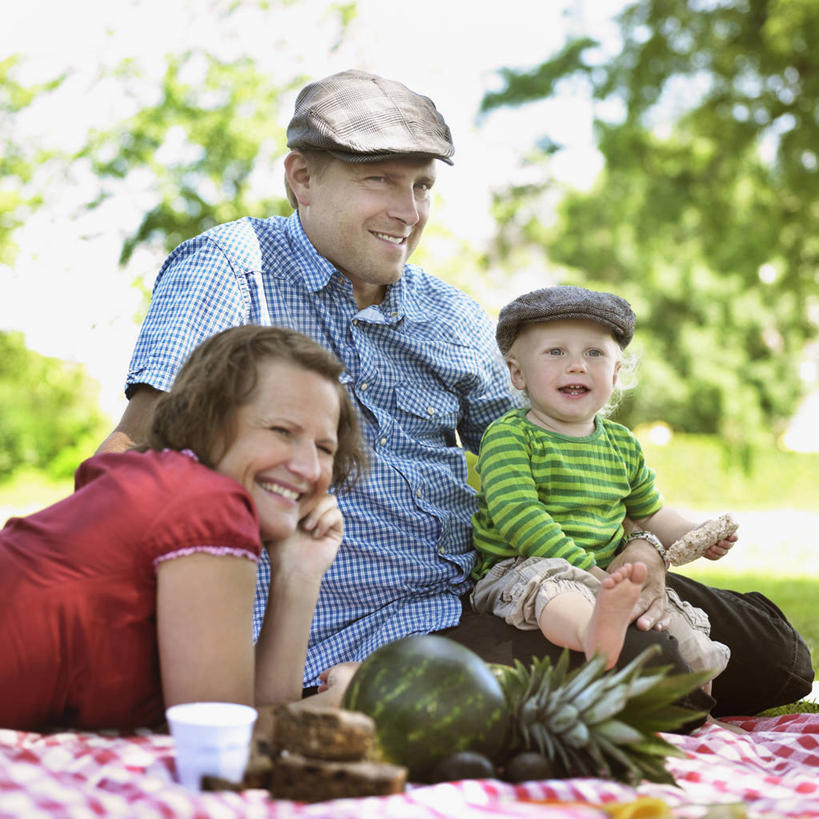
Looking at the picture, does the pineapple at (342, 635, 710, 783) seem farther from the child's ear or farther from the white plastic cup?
the child's ear

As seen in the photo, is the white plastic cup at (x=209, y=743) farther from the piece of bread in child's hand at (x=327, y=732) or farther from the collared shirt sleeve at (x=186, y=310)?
the collared shirt sleeve at (x=186, y=310)

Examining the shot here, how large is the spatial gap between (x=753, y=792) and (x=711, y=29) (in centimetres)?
1220

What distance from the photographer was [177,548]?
7.99 feet

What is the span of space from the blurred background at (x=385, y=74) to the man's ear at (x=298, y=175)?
636cm

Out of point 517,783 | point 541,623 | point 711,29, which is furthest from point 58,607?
point 711,29

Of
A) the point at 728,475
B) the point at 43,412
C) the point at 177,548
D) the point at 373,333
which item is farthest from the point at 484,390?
the point at 728,475

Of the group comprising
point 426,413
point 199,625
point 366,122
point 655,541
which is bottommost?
point 199,625

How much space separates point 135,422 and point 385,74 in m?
16.6

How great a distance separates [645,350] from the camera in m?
34.7

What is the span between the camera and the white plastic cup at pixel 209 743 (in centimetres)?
215

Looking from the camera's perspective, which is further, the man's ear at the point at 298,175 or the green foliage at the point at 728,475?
the green foliage at the point at 728,475

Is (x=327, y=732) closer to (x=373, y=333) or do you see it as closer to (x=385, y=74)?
(x=373, y=333)

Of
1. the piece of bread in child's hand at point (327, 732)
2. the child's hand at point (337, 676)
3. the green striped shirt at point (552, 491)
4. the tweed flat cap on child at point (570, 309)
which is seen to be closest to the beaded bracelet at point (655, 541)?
the green striped shirt at point (552, 491)

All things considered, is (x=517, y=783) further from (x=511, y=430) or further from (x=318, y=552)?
(x=511, y=430)
